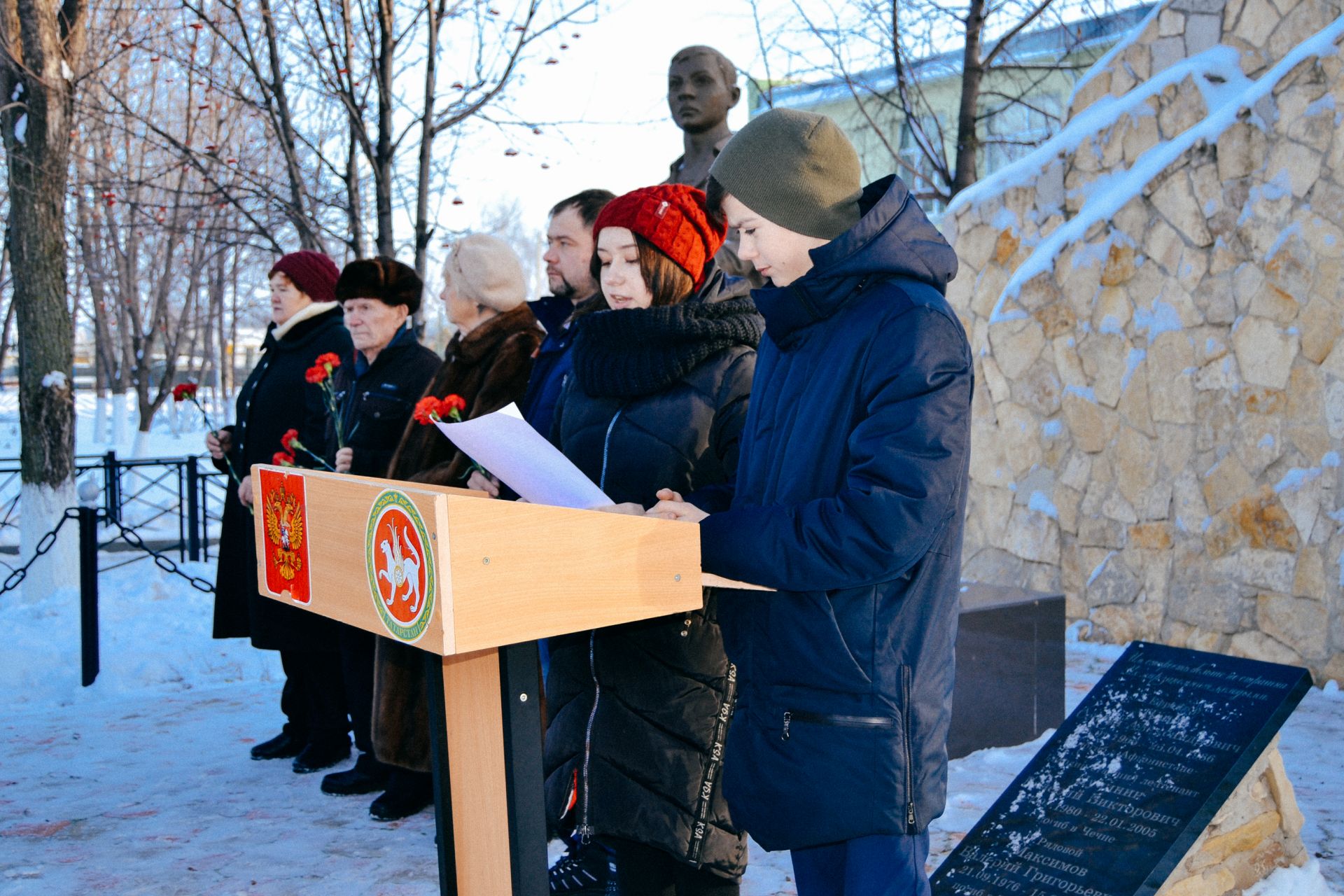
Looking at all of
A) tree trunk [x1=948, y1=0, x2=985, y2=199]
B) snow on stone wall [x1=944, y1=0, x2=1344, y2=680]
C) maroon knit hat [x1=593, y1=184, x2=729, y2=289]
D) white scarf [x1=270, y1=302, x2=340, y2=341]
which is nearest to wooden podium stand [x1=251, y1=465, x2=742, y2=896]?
maroon knit hat [x1=593, y1=184, x2=729, y2=289]

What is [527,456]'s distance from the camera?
1.88m

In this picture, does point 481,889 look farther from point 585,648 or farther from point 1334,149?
point 1334,149

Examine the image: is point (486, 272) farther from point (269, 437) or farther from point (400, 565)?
A: point (400, 565)

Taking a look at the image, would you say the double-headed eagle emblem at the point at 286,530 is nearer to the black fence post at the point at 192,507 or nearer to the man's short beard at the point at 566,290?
the man's short beard at the point at 566,290

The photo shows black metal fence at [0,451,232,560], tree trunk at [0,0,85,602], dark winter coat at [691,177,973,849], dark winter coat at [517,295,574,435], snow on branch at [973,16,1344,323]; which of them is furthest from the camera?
black metal fence at [0,451,232,560]

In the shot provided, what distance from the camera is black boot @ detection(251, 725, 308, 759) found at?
4762 millimetres

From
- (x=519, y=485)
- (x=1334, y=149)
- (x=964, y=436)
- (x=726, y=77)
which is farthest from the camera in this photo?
(x=726, y=77)

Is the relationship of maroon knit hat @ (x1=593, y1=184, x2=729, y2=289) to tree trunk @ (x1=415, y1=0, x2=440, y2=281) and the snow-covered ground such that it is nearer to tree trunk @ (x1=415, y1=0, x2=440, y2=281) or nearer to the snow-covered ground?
the snow-covered ground

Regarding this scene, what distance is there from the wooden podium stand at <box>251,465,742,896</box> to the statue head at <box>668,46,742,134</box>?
397 centimetres

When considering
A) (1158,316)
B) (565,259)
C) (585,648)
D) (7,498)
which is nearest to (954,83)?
(1158,316)

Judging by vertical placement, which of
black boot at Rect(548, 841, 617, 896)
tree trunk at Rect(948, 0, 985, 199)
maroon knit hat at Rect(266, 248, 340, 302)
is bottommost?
black boot at Rect(548, 841, 617, 896)

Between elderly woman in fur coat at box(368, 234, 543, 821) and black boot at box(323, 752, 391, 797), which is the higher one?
elderly woman in fur coat at box(368, 234, 543, 821)

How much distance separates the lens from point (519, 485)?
6.43 ft

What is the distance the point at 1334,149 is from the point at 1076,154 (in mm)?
1738
